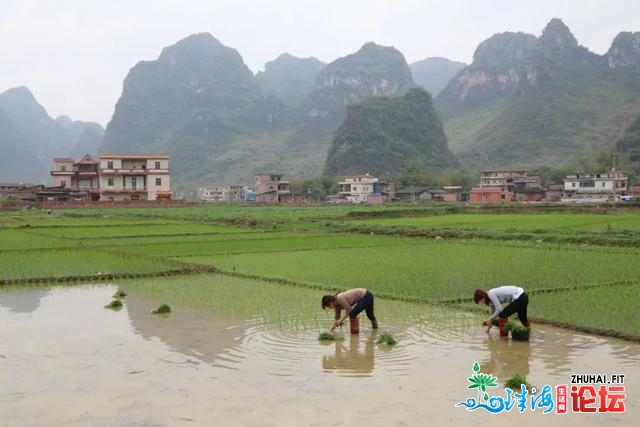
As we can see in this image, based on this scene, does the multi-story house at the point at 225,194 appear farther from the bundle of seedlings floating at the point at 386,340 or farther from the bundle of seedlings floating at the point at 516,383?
the bundle of seedlings floating at the point at 516,383

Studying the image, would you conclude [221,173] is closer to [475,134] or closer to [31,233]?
[475,134]

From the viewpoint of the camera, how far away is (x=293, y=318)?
979 cm

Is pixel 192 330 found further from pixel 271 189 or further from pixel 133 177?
pixel 271 189

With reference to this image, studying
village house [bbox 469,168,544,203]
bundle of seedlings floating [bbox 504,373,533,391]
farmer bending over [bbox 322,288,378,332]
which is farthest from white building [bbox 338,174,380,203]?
bundle of seedlings floating [bbox 504,373,533,391]

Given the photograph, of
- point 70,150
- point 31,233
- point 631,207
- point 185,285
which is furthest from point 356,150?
point 70,150

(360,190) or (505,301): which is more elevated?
(360,190)

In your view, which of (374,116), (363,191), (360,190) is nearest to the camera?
(363,191)

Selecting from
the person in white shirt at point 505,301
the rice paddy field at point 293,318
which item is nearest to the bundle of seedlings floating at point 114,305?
the rice paddy field at point 293,318

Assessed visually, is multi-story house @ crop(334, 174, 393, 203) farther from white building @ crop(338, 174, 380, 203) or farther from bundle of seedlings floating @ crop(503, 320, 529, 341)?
bundle of seedlings floating @ crop(503, 320, 529, 341)

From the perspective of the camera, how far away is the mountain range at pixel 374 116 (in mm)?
100875

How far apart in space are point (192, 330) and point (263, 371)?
8.05ft

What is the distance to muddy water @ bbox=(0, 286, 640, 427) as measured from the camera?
5516 mm

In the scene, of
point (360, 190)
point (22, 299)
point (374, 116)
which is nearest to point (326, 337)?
point (22, 299)

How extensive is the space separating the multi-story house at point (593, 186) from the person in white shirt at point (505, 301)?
54518 mm
